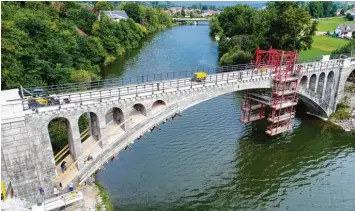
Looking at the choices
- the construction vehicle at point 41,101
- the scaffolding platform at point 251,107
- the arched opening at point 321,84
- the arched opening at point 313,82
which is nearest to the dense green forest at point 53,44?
the construction vehicle at point 41,101

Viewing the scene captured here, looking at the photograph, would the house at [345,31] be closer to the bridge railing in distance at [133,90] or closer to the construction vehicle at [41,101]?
the bridge railing in distance at [133,90]

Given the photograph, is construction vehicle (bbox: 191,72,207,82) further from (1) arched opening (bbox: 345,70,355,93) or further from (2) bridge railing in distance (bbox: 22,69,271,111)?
(1) arched opening (bbox: 345,70,355,93)

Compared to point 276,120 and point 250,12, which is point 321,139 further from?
point 250,12

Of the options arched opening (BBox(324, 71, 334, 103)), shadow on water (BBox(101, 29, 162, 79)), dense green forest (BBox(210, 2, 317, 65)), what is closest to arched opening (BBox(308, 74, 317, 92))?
arched opening (BBox(324, 71, 334, 103))

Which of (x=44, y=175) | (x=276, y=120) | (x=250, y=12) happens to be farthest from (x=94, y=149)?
(x=250, y=12)

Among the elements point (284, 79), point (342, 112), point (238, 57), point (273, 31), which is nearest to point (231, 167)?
point (284, 79)

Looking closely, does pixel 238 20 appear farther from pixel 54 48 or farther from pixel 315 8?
pixel 315 8
